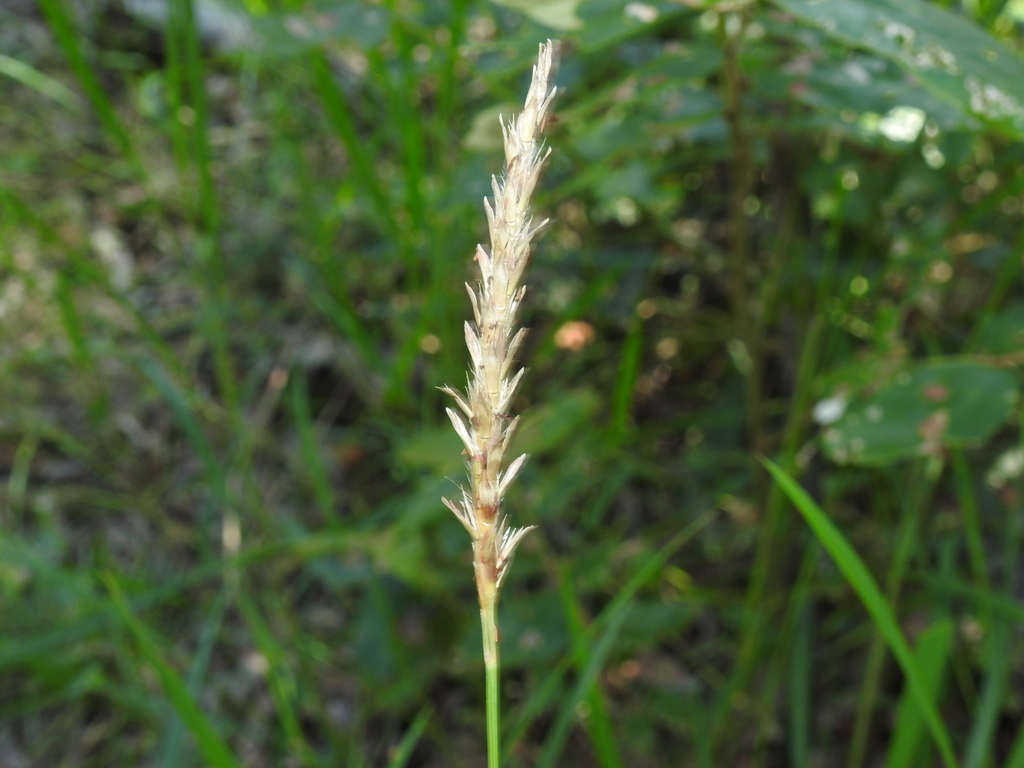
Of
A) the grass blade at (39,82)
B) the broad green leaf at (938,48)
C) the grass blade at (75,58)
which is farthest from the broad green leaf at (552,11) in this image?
the grass blade at (39,82)

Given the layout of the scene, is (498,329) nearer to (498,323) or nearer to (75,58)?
(498,323)

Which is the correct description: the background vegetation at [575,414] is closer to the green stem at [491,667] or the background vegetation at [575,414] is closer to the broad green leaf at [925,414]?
the broad green leaf at [925,414]

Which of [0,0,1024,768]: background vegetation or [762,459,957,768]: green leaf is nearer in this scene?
[762,459,957,768]: green leaf

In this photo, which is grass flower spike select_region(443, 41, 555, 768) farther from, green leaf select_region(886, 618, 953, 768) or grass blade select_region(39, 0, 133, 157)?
grass blade select_region(39, 0, 133, 157)

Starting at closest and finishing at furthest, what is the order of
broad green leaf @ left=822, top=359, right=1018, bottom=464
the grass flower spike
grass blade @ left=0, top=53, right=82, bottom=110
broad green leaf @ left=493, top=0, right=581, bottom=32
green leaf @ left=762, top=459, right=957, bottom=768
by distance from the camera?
1. the grass flower spike
2. green leaf @ left=762, top=459, right=957, bottom=768
3. broad green leaf @ left=493, top=0, right=581, bottom=32
4. broad green leaf @ left=822, top=359, right=1018, bottom=464
5. grass blade @ left=0, top=53, right=82, bottom=110

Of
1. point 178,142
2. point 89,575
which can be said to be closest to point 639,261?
point 178,142

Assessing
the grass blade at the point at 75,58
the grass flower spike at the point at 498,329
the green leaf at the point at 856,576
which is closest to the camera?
the grass flower spike at the point at 498,329

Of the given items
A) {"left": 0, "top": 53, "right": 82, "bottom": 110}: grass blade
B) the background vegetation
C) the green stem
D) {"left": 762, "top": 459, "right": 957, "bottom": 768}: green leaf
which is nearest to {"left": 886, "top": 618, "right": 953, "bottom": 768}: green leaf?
the background vegetation

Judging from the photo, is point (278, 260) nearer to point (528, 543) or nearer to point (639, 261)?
point (639, 261)

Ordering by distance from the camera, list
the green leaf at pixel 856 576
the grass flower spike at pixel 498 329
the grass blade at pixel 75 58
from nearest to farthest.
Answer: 1. the grass flower spike at pixel 498 329
2. the green leaf at pixel 856 576
3. the grass blade at pixel 75 58
